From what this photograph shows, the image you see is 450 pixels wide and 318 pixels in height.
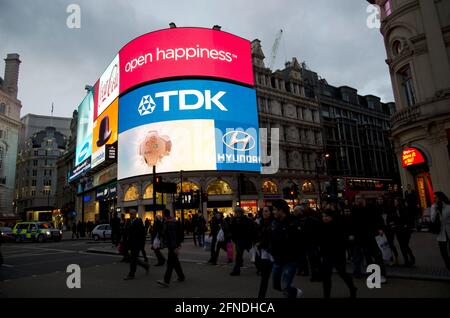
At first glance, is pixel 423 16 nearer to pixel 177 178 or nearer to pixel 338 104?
pixel 177 178

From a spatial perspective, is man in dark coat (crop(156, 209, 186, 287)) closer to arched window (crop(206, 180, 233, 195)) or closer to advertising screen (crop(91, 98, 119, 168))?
arched window (crop(206, 180, 233, 195))

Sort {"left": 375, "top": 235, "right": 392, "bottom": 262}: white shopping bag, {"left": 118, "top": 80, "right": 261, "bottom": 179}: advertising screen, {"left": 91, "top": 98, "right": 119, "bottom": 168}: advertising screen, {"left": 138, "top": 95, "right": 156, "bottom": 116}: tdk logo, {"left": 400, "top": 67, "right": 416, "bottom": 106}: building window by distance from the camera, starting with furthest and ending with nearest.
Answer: {"left": 91, "top": 98, "right": 119, "bottom": 168}: advertising screen
{"left": 138, "top": 95, "right": 156, "bottom": 116}: tdk logo
{"left": 118, "top": 80, "right": 261, "bottom": 179}: advertising screen
{"left": 400, "top": 67, "right": 416, "bottom": 106}: building window
{"left": 375, "top": 235, "right": 392, "bottom": 262}: white shopping bag

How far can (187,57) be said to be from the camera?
1451 inches

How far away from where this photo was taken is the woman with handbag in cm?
778

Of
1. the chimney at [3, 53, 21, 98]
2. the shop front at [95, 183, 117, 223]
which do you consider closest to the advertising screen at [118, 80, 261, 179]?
the shop front at [95, 183, 117, 223]

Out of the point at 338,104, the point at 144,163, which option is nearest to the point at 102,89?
the point at 144,163

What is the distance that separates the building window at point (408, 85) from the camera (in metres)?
22.4

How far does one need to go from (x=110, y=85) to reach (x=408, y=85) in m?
39.1

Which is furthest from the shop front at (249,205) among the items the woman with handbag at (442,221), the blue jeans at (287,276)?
the blue jeans at (287,276)

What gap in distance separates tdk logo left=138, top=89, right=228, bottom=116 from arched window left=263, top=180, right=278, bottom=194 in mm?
11382

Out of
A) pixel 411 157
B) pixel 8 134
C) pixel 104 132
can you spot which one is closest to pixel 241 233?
pixel 411 157

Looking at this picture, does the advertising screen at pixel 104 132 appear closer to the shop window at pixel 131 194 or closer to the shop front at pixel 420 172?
the shop window at pixel 131 194
